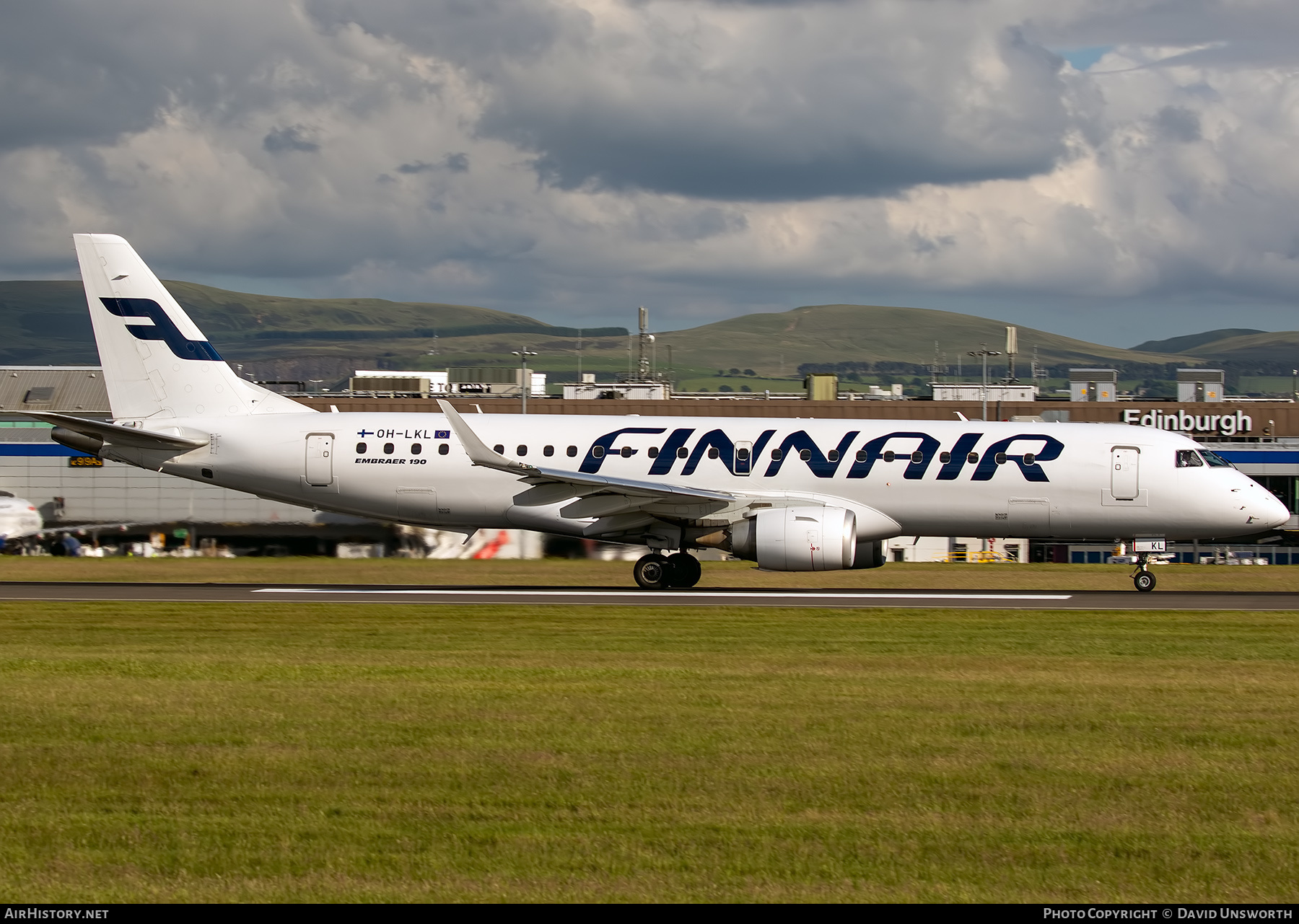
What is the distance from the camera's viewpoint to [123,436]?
3031 centimetres

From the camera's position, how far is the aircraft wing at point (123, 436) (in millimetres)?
29406

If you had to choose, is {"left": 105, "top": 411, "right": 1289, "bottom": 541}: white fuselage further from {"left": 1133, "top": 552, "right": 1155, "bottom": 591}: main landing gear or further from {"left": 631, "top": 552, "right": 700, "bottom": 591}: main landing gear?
{"left": 631, "top": 552, "right": 700, "bottom": 591}: main landing gear

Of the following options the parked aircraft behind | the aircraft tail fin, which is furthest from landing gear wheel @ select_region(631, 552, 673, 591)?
the parked aircraft behind

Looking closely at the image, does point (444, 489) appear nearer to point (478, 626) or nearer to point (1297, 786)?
point (478, 626)

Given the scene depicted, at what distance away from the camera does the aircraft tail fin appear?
31906mm

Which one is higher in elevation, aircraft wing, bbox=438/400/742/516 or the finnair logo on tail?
the finnair logo on tail

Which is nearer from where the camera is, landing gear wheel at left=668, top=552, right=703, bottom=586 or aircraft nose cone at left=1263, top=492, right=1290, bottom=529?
aircraft nose cone at left=1263, top=492, right=1290, bottom=529

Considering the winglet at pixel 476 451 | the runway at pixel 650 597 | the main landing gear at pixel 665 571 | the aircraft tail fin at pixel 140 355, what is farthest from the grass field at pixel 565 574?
the winglet at pixel 476 451

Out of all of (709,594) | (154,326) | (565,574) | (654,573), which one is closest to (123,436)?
(154,326)

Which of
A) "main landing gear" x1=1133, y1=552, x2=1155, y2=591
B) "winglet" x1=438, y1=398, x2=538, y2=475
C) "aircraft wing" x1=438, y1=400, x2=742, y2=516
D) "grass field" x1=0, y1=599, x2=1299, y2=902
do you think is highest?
"winglet" x1=438, y1=398, x2=538, y2=475

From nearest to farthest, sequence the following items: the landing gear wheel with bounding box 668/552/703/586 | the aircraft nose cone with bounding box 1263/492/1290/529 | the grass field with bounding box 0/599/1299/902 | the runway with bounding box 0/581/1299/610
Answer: the grass field with bounding box 0/599/1299/902 → the runway with bounding box 0/581/1299/610 → the aircraft nose cone with bounding box 1263/492/1290/529 → the landing gear wheel with bounding box 668/552/703/586

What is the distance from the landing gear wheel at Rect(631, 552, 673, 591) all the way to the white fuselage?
1.45 metres

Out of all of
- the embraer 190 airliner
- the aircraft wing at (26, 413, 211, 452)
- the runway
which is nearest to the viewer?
the runway

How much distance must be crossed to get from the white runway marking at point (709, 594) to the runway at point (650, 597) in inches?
0.6
